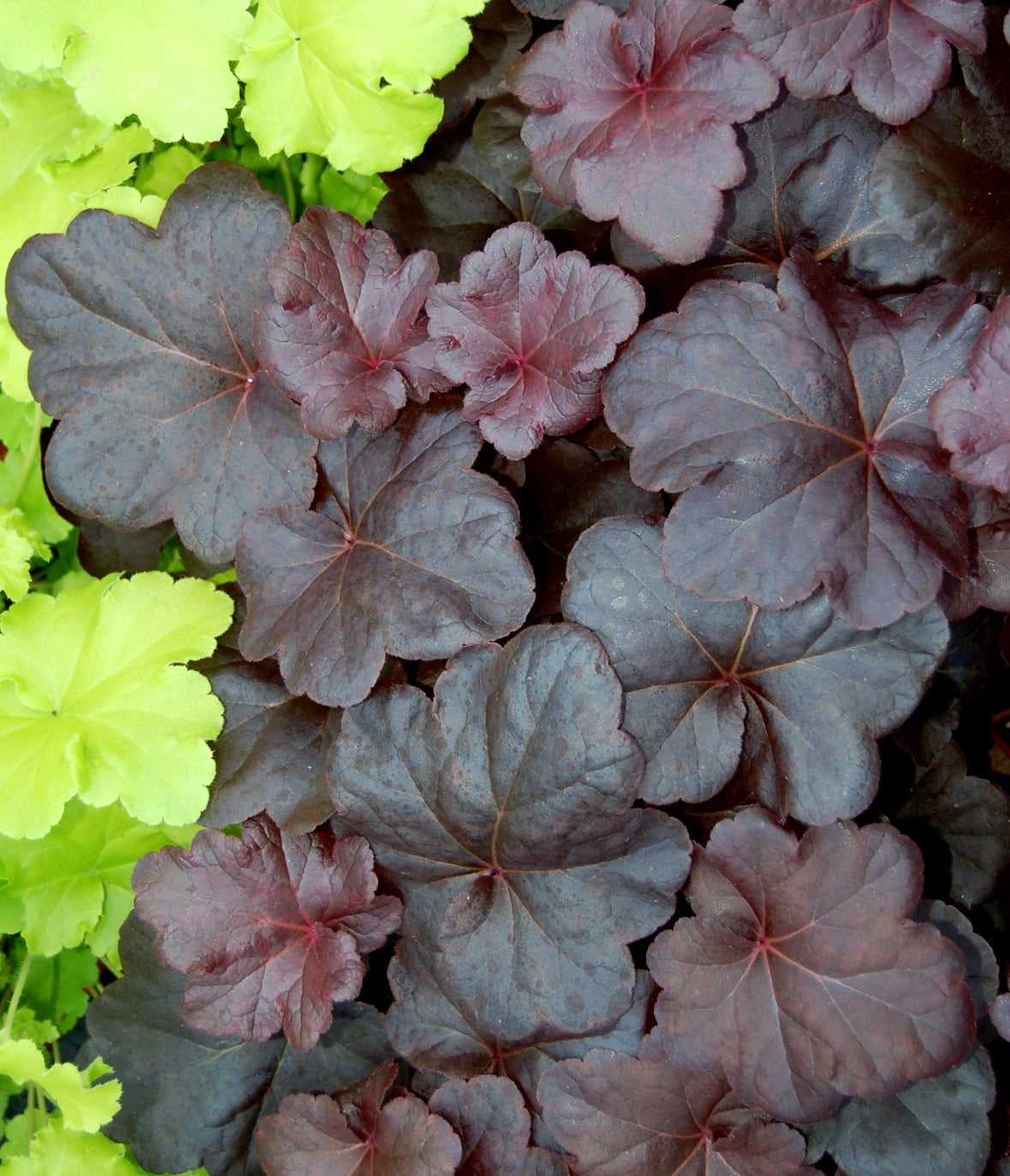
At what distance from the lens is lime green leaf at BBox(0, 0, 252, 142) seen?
1.40m

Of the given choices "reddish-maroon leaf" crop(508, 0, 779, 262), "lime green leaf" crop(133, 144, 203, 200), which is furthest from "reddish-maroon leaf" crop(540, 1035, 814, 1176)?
"lime green leaf" crop(133, 144, 203, 200)

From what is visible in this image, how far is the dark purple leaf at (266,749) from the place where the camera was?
149cm

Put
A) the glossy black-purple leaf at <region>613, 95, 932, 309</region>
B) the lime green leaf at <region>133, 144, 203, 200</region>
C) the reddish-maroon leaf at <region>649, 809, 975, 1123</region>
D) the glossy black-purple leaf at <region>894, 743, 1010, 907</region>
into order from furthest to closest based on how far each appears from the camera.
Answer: the lime green leaf at <region>133, 144, 203, 200</region> < the glossy black-purple leaf at <region>894, 743, 1010, 907</region> < the glossy black-purple leaf at <region>613, 95, 932, 309</region> < the reddish-maroon leaf at <region>649, 809, 975, 1123</region>

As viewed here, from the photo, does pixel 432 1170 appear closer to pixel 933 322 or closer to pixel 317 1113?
pixel 317 1113

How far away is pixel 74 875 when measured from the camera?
1.81m

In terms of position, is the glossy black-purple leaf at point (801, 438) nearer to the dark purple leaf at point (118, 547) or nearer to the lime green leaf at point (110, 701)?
the lime green leaf at point (110, 701)

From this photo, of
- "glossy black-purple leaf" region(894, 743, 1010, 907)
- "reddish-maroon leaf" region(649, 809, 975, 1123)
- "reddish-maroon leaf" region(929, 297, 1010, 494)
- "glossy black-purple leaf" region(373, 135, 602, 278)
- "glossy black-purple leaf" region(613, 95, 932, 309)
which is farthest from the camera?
"glossy black-purple leaf" region(373, 135, 602, 278)

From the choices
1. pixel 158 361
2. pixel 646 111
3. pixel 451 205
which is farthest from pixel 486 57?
pixel 158 361

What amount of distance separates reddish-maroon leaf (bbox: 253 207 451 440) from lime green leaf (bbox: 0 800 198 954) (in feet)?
2.84

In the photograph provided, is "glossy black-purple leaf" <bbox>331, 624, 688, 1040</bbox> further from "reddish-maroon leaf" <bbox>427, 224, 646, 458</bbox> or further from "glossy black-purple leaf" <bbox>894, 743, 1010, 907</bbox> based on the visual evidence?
"glossy black-purple leaf" <bbox>894, 743, 1010, 907</bbox>

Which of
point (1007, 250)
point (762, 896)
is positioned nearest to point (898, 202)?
point (1007, 250)

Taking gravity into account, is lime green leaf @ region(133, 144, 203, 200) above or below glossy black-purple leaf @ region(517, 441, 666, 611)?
above

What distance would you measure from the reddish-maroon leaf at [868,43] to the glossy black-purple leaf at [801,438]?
22 cm

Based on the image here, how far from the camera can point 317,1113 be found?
4.75ft
